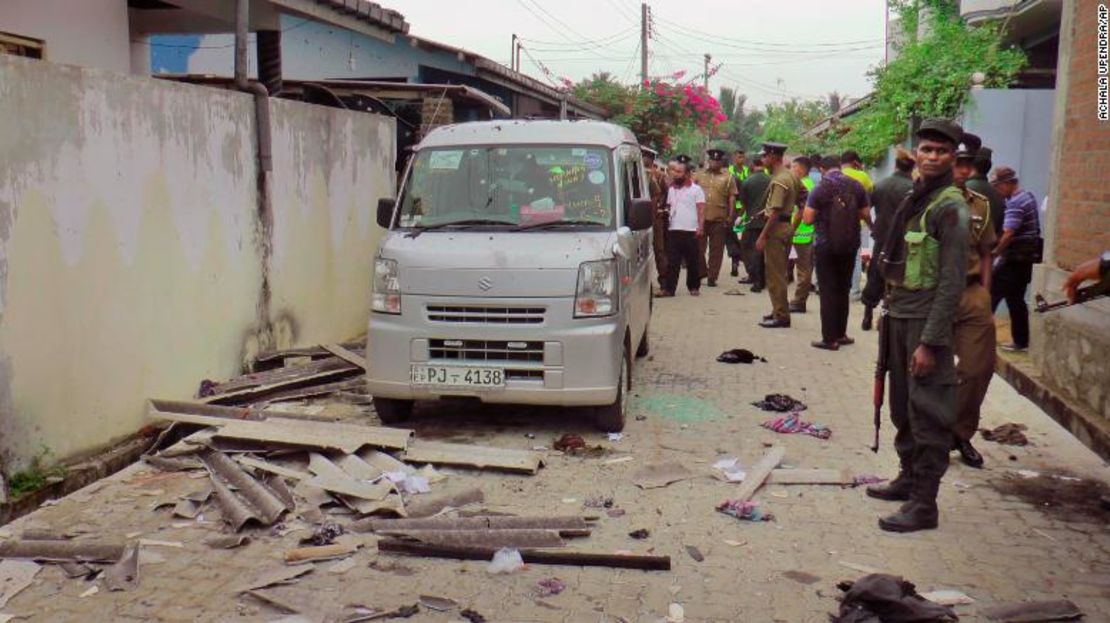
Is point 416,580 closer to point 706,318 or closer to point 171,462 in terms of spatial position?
point 171,462

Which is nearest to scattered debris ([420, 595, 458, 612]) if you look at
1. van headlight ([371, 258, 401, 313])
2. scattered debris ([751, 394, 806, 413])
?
van headlight ([371, 258, 401, 313])

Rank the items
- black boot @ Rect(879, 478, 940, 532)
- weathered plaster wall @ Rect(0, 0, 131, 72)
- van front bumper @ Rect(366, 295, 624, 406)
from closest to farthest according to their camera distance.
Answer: black boot @ Rect(879, 478, 940, 532) < van front bumper @ Rect(366, 295, 624, 406) < weathered plaster wall @ Rect(0, 0, 131, 72)

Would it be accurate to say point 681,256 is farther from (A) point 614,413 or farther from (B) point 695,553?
(B) point 695,553

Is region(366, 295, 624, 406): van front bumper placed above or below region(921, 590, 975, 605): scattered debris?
above

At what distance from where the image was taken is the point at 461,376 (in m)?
7.00

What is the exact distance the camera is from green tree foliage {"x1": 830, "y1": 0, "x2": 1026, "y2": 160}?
13.2 m

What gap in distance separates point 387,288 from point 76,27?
5222 millimetres

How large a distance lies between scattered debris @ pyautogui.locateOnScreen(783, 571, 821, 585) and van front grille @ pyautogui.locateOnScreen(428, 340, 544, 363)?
2.62m

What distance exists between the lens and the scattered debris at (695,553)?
5.05m

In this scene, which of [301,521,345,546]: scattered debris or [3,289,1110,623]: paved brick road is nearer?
[3,289,1110,623]: paved brick road

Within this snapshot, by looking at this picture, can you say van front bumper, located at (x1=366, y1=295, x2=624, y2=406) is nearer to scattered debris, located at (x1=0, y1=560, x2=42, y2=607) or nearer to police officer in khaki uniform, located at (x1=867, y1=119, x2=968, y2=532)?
police officer in khaki uniform, located at (x1=867, y1=119, x2=968, y2=532)

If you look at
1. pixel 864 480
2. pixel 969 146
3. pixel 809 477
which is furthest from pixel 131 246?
pixel 969 146

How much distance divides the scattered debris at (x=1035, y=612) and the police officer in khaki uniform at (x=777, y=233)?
748 centimetres

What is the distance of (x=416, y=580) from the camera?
187 inches
